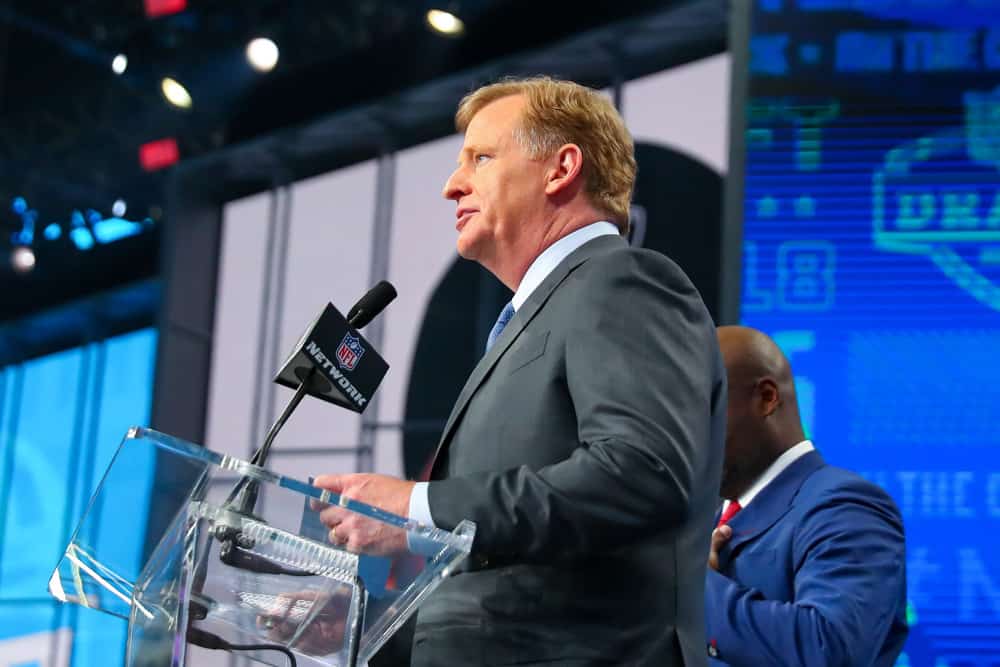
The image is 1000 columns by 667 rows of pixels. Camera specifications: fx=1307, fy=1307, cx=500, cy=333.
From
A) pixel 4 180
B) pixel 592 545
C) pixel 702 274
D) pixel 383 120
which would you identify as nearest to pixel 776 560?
pixel 592 545

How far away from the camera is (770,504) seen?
8.09 feet

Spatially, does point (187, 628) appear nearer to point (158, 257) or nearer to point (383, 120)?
point (383, 120)

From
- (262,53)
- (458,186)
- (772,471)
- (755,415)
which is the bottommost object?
(772,471)

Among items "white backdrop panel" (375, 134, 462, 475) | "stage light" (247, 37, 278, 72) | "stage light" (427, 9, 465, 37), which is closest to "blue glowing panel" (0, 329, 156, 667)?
"white backdrop panel" (375, 134, 462, 475)

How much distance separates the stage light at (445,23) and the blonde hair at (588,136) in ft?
17.7

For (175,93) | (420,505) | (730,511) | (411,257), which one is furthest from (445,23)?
(420,505)

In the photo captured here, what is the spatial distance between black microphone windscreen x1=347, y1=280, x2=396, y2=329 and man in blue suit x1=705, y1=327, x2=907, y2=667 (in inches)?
34.2

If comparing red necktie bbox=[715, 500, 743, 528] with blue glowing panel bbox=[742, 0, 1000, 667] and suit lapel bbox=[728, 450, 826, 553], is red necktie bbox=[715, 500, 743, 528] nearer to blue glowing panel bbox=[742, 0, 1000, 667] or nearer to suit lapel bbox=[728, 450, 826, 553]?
suit lapel bbox=[728, 450, 826, 553]

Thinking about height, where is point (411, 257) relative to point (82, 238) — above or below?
below

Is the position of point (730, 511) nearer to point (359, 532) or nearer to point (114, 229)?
point (359, 532)

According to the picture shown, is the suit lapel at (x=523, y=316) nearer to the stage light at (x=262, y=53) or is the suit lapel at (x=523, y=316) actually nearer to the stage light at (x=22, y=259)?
the stage light at (x=262, y=53)

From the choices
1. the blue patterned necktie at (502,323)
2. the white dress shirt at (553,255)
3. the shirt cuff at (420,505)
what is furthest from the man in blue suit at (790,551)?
the shirt cuff at (420,505)

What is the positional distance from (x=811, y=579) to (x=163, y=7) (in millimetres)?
5986

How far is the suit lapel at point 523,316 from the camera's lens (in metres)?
1.64
